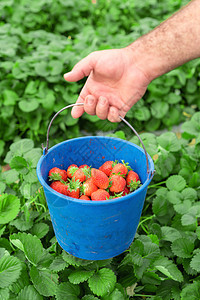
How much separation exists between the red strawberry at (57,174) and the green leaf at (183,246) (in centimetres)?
64

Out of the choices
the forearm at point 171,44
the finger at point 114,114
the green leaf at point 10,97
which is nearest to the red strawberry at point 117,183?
the finger at point 114,114

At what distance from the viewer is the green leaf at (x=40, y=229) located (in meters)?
1.58

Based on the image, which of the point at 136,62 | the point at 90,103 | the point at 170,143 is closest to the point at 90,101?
the point at 90,103

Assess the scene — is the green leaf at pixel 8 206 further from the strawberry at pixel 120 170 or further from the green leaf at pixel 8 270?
the strawberry at pixel 120 170

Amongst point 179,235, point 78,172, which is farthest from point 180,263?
point 78,172

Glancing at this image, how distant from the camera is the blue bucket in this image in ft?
3.48

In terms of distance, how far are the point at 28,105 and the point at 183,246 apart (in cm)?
184

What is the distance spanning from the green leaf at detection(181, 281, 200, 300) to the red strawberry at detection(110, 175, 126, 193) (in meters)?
0.55

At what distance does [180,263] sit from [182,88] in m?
2.45

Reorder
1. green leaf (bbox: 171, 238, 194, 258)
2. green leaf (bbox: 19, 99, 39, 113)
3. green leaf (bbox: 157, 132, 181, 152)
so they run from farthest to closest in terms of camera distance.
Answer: green leaf (bbox: 19, 99, 39, 113) < green leaf (bbox: 157, 132, 181, 152) < green leaf (bbox: 171, 238, 194, 258)

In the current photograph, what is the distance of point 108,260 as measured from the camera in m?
1.41

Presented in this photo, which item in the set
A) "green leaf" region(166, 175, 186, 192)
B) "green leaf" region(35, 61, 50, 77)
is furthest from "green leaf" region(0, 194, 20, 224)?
"green leaf" region(35, 61, 50, 77)

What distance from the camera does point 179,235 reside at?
1.62m

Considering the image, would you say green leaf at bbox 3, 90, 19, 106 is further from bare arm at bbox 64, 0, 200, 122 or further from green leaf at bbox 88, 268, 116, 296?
green leaf at bbox 88, 268, 116, 296
